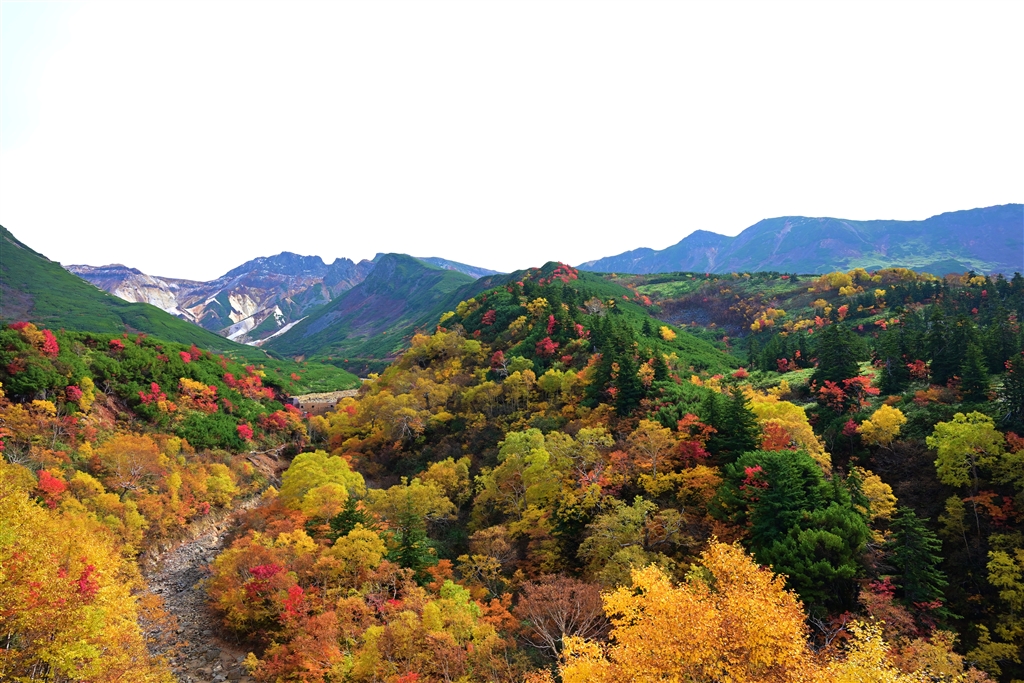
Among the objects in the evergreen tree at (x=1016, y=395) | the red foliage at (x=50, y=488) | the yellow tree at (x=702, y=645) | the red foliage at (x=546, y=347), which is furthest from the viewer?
the red foliage at (x=546, y=347)

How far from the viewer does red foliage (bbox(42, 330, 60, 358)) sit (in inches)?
2477

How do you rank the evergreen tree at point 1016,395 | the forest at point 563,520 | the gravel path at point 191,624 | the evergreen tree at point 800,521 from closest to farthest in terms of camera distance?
the forest at point 563,520
the evergreen tree at point 800,521
the gravel path at point 191,624
the evergreen tree at point 1016,395

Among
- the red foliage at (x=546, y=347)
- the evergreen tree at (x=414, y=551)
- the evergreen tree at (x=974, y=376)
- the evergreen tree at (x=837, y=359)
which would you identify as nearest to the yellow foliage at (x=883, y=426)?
the evergreen tree at (x=974, y=376)

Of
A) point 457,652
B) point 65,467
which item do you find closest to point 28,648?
point 457,652

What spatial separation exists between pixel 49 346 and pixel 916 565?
308ft

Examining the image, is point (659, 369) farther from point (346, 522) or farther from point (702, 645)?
point (702, 645)

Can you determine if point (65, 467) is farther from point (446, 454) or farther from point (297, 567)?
point (446, 454)

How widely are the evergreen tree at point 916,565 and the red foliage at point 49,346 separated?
302ft

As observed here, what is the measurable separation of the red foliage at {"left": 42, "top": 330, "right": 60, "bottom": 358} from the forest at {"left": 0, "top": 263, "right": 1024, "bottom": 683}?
26 cm

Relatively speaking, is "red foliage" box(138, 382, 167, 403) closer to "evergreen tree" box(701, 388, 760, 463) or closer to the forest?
the forest

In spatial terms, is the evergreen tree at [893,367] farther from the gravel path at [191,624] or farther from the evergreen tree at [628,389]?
the gravel path at [191,624]

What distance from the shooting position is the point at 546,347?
77.9 m

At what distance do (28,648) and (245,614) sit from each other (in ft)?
48.4

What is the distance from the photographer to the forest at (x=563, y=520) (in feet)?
80.6
